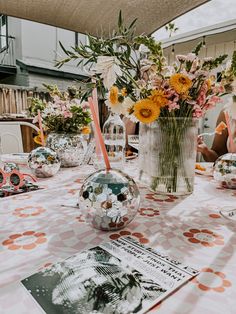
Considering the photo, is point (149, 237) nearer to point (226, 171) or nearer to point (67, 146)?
point (226, 171)

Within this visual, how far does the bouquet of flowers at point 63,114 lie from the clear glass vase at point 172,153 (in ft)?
1.52

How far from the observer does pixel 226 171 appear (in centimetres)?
94

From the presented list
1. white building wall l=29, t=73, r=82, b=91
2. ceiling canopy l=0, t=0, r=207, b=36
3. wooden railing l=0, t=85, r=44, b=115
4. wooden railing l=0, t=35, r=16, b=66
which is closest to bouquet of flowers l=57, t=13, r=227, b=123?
ceiling canopy l=0, t=0, r=207, b=36

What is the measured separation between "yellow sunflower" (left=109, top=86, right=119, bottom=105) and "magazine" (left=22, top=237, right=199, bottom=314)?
486mm

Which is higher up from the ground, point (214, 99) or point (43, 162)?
point (214, 99)

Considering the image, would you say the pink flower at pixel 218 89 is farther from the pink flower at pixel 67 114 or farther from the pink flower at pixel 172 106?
the pink flower at pixel 67 114

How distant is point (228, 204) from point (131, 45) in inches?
22.9

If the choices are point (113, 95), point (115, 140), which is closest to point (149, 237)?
point (113, 95)

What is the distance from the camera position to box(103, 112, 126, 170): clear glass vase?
1285 millimetres

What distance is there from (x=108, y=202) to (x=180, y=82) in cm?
40

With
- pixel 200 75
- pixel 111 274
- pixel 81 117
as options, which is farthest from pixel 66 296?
pixel 81 117

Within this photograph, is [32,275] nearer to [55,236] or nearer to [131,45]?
[55,236]

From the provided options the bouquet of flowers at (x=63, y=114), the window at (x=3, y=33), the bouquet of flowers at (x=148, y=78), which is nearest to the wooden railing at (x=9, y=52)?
the window at (x=3, y=33)

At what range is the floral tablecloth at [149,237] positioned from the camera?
35 centimetres
